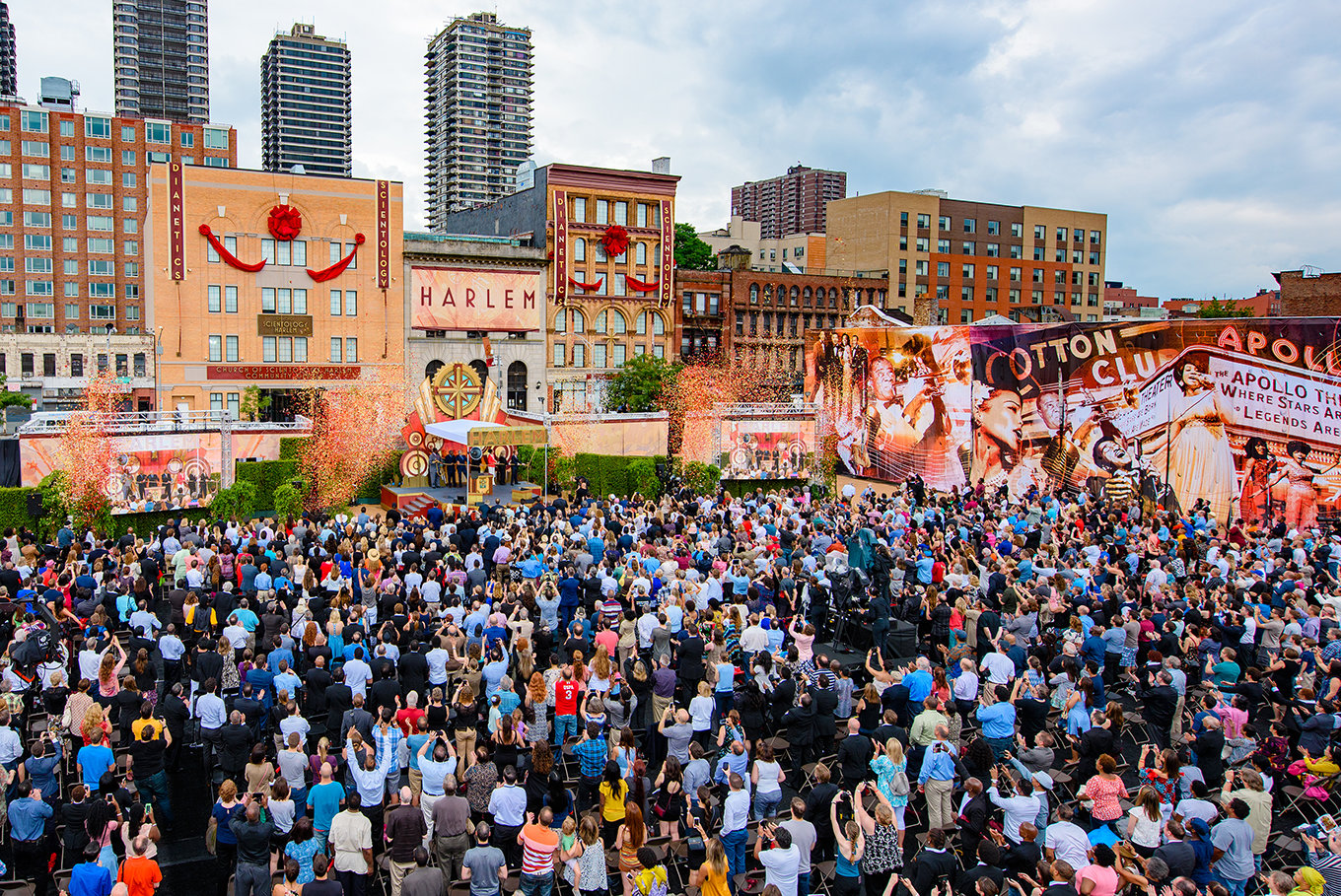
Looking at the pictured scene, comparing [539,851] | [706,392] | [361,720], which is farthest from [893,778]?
[706,392]

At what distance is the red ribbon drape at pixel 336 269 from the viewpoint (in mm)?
52594

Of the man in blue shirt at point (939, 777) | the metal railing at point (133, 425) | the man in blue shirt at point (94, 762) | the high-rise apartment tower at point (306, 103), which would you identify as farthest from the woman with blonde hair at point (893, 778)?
the high-rise apartment tower at point (306, 103)

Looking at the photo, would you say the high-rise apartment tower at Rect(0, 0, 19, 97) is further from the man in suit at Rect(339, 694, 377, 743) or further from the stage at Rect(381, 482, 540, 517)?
the man in suit at Rect(339, 694, 377, 743)

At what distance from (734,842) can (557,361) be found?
5277 centimetres

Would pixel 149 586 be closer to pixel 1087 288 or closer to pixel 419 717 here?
pixel 419 717

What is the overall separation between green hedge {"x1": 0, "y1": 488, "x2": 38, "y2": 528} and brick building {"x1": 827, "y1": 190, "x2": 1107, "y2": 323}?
66.9 metres

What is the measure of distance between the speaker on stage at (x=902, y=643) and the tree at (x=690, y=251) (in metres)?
75.3

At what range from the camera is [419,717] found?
37.4 ft

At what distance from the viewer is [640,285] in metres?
62.9

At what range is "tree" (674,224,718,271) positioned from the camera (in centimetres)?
9150

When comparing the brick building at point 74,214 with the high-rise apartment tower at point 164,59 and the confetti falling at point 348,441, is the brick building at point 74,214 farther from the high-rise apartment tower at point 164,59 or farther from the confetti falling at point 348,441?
the high-rise apartment tower at point 164,59

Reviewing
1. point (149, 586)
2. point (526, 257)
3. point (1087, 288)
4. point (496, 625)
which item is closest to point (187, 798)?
point (496, 625)

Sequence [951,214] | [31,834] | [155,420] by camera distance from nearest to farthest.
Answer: [31,834] → [155,420] → [951,214]

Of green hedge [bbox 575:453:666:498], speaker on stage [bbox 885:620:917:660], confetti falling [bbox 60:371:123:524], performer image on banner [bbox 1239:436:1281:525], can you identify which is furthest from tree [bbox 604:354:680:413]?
speaker on stage [bbox 885:620:917:660]
